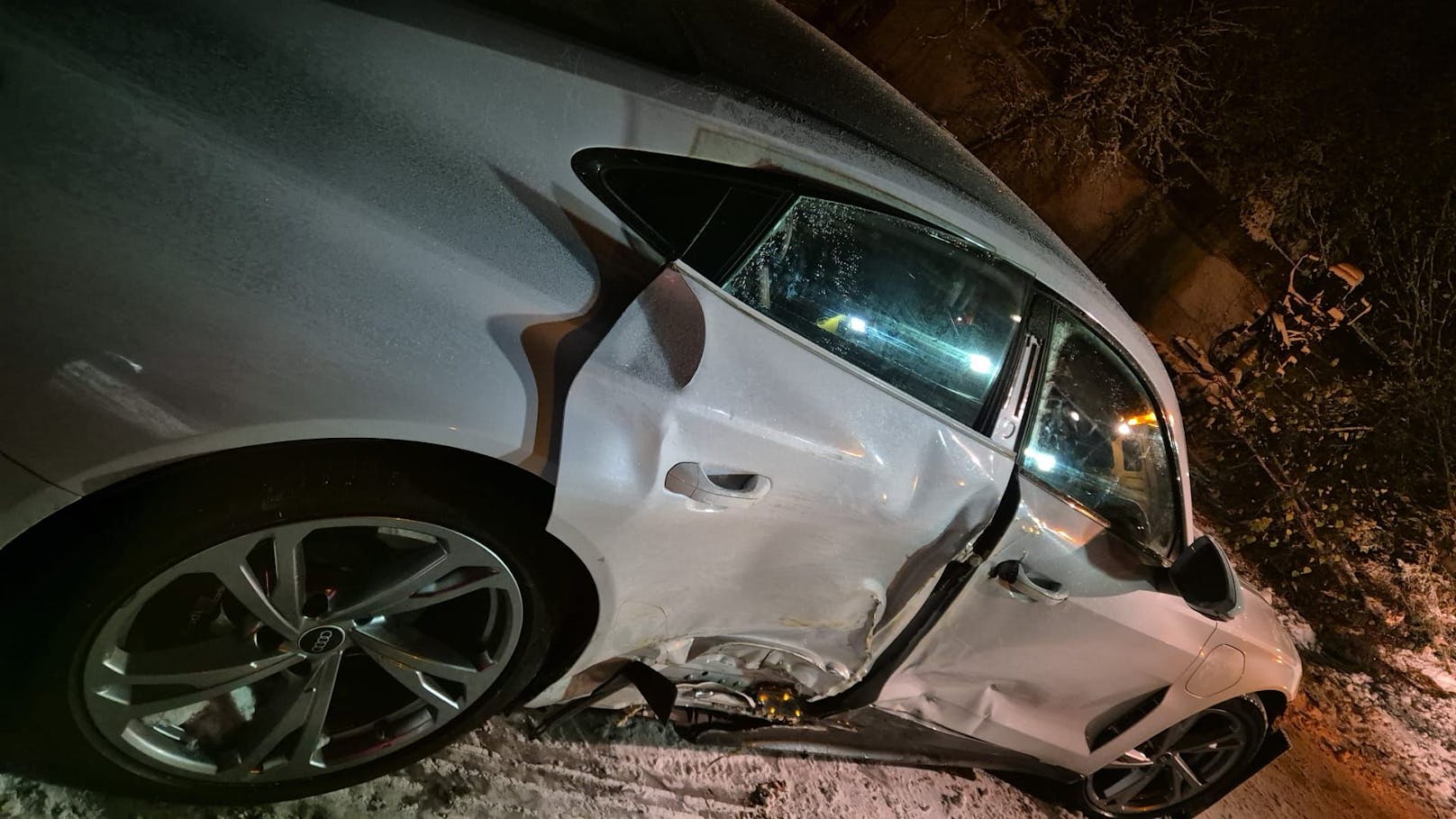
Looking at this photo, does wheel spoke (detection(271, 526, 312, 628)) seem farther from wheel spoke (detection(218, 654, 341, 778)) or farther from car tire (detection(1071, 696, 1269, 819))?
car tire (detection(1071, 696, 1269, 819))

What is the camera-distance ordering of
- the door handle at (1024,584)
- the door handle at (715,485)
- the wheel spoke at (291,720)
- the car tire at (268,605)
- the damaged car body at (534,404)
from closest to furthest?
the damaged car body at (534,404) → the car tire at (268,605) → the door handle at (715,485) → the wheel spoke at (291,720) → the door handle at (1024,584)

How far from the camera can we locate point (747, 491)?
1651 millimetres

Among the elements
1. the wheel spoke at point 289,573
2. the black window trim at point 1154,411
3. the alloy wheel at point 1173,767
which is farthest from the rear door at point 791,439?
the alloy wheel at point 1173,767

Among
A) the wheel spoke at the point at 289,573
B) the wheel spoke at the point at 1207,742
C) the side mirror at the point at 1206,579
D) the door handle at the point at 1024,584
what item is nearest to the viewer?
the wheel spoke at the point at 289,573

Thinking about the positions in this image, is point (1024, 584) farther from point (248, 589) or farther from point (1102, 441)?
point (248, 589)

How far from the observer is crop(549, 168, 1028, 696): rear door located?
1539 mm

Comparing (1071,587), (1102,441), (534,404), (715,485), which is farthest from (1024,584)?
(534,404)

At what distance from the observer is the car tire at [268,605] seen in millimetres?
1349

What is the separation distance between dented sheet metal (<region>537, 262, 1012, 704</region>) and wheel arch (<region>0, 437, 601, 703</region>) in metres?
0.06

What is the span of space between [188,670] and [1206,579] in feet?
8.14

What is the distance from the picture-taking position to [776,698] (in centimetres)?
232

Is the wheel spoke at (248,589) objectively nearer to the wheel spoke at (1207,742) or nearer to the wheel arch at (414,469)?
the wheel arch at (414,469)

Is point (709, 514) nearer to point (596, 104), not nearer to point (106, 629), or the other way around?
point (596, 104)

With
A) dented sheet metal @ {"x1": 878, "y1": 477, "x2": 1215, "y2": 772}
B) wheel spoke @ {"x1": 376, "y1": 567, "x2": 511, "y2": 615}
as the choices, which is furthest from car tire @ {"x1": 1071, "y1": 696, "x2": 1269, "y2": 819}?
wheel spoke @ {"x1": 376, "y1": 567, "x2": 511, "y2": 615}
